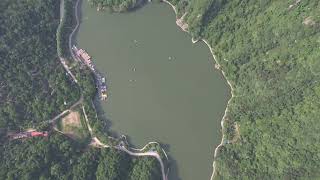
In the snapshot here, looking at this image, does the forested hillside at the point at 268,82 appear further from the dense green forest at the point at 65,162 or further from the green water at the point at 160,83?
the dense green forest at the point at 65,162

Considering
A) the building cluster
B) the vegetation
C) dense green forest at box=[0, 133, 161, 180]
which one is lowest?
dense green forest at box=[0, 133, 161, 180]

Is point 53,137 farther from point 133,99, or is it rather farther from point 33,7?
point 33,7

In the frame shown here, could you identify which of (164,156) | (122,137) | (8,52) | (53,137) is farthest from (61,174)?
(8,52)

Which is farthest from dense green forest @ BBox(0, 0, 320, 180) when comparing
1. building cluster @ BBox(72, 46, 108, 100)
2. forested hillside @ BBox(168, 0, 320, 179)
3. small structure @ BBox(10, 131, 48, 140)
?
building cluster @ BBox(72, 46, 108, 100)

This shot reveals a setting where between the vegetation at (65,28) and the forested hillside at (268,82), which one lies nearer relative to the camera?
the forested hillside at (268,82)

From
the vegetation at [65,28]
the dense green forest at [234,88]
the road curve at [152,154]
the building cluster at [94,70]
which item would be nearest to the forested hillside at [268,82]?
the dense green forest at [234,88]

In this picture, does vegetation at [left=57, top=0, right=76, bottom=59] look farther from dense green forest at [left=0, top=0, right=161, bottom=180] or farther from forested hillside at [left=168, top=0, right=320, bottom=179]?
forested hillside at [left=168, top=0, right=320, bottom=179]
